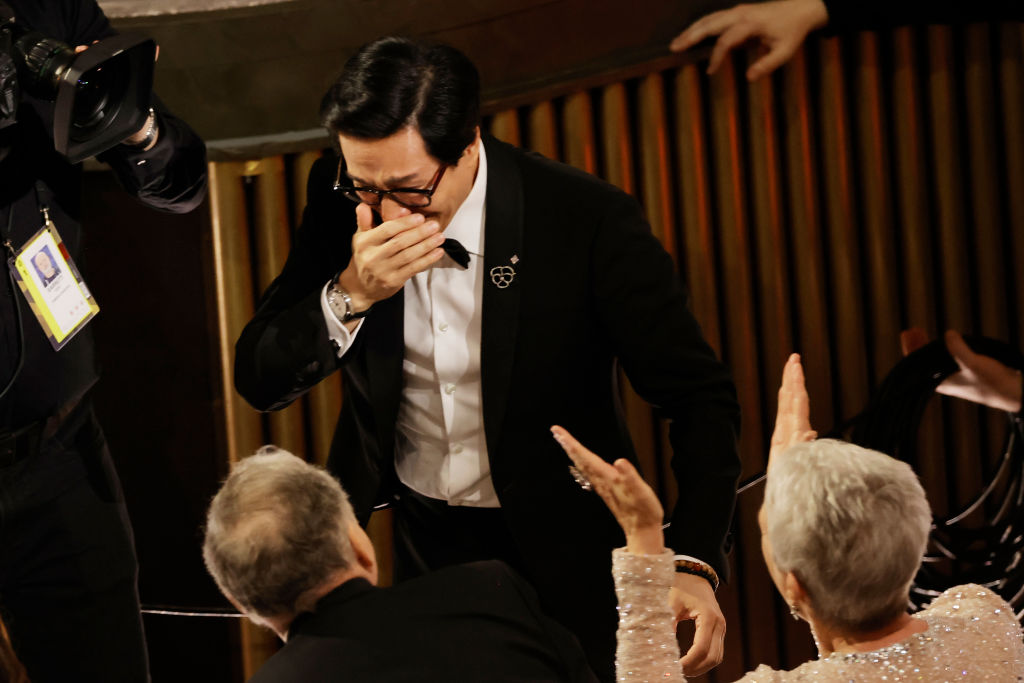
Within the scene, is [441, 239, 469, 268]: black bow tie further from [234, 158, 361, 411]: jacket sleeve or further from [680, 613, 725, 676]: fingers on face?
[680, 613, 725, 676]: fingers on face

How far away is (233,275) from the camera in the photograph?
11.3ft

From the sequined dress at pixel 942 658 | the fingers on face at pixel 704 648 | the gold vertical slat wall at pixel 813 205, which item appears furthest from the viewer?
the gold vertical slat wall at pixel 813 205

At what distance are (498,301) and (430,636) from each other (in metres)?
0.73

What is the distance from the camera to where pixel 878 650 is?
162cm

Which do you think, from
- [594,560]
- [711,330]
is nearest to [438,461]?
[594,560]

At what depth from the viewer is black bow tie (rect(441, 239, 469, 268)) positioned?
2154 millimetres

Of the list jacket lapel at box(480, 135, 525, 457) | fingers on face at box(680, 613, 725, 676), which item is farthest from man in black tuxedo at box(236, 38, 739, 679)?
fingers on face at box(680, 613, 725, 676)

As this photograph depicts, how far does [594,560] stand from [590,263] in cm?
57

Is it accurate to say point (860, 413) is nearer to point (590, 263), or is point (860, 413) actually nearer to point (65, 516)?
point (590, 263)

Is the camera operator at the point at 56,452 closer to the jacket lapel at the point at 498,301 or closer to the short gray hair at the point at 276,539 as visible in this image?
the short gray hair at the point at 276,539

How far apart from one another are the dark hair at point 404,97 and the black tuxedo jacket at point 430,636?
77cm

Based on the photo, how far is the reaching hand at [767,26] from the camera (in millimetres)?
3154

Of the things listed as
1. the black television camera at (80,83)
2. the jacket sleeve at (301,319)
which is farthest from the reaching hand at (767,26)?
the black television camera at (80,83)

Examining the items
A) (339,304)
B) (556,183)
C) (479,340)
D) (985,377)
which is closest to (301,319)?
(339,304)
